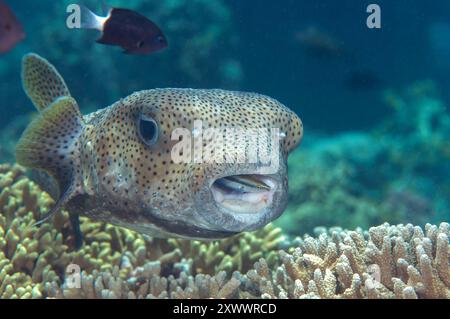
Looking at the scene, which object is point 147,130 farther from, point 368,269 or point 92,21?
point 92,21

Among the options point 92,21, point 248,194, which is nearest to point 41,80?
point 92,21

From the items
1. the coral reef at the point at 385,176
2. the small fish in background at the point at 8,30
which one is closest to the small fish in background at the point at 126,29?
the small fish in background at the point at 8,30

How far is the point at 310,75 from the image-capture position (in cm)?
2095

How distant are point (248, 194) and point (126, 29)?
3.42 metres

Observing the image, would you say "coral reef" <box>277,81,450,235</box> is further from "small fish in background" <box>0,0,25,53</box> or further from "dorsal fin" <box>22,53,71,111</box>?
"small fish in background" <box>0,0,25,53</box>

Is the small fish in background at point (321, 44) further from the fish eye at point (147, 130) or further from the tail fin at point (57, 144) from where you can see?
the fish eye at point (147, 130)

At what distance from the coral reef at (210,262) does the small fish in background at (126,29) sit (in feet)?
6.73

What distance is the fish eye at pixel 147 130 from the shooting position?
2.98 metres

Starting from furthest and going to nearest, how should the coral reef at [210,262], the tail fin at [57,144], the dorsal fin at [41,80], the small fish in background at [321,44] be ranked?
the small fish in background at [321,44]
the dorsal fin at [41,80]
the tail fin at [57,144]
the coral reef at [210,262]

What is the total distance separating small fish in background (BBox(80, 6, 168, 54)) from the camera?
510 cm

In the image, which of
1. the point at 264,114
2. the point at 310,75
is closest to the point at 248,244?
the point at 264,114

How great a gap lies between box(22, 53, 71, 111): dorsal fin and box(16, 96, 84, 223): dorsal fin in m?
0.58

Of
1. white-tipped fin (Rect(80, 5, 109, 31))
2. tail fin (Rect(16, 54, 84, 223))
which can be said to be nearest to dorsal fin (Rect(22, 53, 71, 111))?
tail fin (Rect(16, 54, 84, 223))
